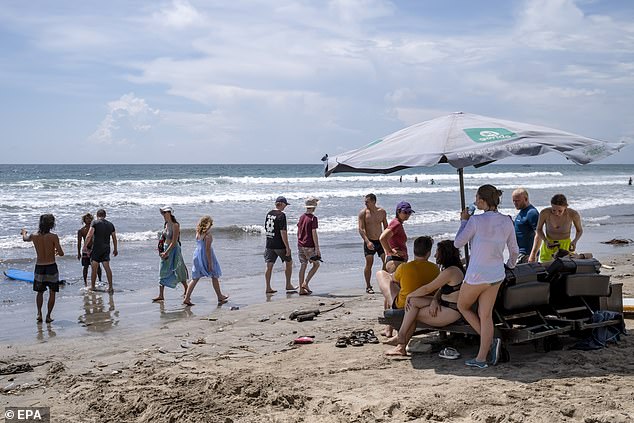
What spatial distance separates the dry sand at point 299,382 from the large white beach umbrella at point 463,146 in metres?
1.83

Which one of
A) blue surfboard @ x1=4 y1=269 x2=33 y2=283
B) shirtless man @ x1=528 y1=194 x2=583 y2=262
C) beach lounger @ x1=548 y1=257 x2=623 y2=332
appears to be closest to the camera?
beach lounger @ x1=548 y1=257 x2=623 y2=332

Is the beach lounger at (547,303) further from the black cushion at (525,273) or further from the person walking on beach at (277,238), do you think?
the person walking on beach at (277,238)

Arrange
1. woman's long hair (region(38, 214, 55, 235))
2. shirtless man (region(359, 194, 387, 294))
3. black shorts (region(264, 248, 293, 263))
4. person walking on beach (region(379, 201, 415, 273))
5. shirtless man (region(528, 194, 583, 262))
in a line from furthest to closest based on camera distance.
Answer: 1. black shorts (region(264, 248, 293, 263))
2. shirtless man (region(359, 194, 387, 294))
3. woman's long hair (region(38, 214, 55, 235))
4. shirtless man (region(528, 194, 583, 262))
5. person walking on beach (region(379, 201, 415, 273))

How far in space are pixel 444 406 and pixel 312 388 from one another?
1.15 metres

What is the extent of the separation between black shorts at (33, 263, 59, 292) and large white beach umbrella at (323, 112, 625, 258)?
4.67 m

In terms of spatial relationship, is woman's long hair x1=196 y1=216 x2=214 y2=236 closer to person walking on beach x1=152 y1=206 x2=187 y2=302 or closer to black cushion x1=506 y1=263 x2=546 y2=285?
person walking on beach x1=152 y1=206 x2=187 y2=302

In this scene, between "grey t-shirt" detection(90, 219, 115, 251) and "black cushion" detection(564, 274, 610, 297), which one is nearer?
"black cushion" detection(564, 274, 610, 297)

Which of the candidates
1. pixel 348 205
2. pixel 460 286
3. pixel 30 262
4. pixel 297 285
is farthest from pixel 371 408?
pixel 348 205

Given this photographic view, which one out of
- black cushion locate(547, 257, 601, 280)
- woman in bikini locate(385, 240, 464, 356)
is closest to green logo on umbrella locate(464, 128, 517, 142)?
woman in bikini locate(385, 240, 464, 356)

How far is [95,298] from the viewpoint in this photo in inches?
432

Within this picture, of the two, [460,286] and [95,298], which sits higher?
[460,286]

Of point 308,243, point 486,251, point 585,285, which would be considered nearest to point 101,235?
point 308,243

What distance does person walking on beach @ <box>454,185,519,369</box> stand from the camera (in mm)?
5664

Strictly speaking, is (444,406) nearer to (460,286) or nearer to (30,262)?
(460,286)
